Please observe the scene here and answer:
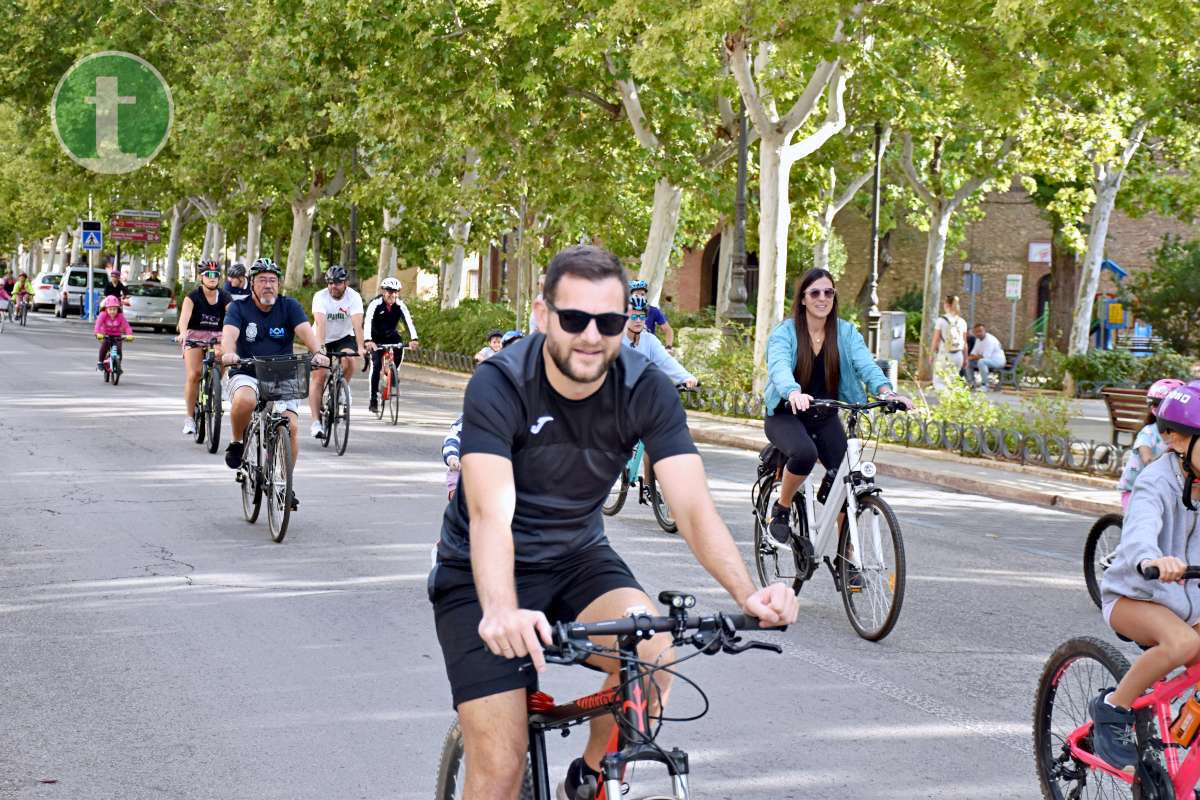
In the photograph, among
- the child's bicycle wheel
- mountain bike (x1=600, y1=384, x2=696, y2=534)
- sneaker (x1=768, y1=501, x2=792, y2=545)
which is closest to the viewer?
the child's bicycle wheel

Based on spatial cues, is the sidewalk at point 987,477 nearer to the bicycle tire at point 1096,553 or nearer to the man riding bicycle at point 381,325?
the man riding bicycle at point 381,325

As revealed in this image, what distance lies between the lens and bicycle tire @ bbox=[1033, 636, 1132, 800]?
4.96m

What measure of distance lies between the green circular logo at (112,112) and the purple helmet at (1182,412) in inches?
1665

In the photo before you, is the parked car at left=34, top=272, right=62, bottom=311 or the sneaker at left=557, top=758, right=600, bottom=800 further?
the parked car at left=34, top=272, right=62, bottom=311

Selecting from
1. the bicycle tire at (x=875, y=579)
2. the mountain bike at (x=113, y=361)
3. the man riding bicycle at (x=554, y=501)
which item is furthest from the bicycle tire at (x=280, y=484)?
the mountain bike at (x=113, y=361)

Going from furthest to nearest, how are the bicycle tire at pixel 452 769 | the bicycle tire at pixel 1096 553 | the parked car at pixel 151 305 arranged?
the parked car at pixel 151 305 < the bicycle tire at pixel 1096 553 < the bicycle tire at pixel 452 769

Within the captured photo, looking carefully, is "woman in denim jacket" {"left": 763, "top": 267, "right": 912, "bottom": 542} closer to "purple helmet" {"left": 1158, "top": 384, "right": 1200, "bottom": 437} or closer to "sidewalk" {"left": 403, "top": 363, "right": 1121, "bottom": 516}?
"purple helmet" {"left": 1158, "top": 384, "right": 1200, "bottom": 437}

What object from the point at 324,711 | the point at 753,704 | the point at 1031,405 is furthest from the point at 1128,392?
the point at 324,711

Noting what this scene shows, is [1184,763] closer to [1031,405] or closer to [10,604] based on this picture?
[10,604]

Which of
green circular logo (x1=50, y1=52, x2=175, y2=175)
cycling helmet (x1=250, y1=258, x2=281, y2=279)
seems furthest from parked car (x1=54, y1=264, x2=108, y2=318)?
cycling helmet (x1=250, y1=258, x2=281, y2=279)

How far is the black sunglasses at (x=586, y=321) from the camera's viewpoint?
3.54 m

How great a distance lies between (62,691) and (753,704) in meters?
2.88

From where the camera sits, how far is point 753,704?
6.78 metres

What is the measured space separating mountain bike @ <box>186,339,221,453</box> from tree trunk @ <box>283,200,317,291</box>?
94.2 feet
